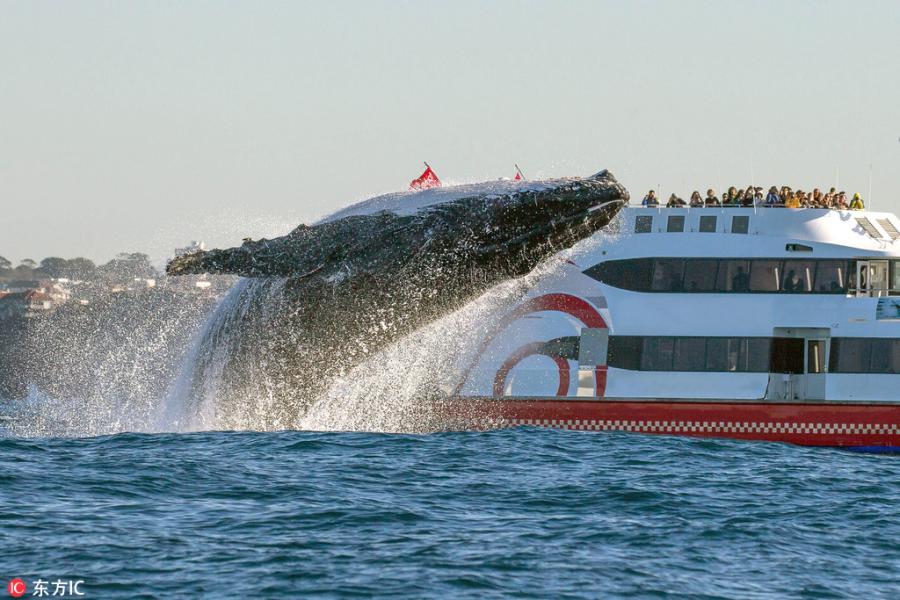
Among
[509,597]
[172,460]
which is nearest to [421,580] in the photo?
[509,597]

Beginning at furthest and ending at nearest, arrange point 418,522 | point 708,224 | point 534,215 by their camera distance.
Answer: point 708,224 → point 534,215 → point 418,522

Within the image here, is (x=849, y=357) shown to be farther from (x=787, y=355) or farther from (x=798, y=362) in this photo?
(x=787, y=355)

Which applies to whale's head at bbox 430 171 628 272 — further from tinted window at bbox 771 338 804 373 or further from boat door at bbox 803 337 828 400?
boat door at bbox 803 337 828 400

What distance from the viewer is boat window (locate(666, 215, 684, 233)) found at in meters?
32.1

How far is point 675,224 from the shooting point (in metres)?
32.2

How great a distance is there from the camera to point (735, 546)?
1305 cm

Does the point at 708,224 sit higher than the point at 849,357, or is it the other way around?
the point at 708,224

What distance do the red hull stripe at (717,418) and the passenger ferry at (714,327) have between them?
4 cm

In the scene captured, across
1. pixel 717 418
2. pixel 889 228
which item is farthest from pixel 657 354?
pixel 889 228

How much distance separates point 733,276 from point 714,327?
1217 millimetres

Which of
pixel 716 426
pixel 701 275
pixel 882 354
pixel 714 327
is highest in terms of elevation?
pixel 701 275

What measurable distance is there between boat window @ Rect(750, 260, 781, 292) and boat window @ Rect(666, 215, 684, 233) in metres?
1.83

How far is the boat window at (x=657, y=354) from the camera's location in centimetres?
3173

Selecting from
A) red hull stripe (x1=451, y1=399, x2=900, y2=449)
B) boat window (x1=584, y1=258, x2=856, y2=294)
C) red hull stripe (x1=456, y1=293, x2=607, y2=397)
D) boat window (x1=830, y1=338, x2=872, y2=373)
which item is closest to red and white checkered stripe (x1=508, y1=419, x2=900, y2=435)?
red hull stripe (x1=451, y1=399, x2=900, y2=449)
